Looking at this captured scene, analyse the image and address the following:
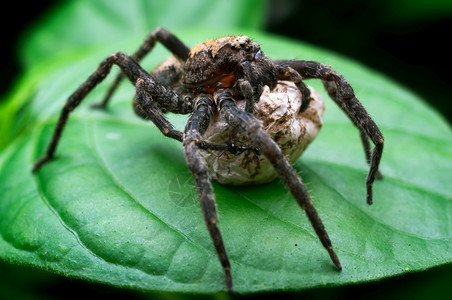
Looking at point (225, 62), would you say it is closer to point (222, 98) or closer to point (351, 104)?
point (222, 98)

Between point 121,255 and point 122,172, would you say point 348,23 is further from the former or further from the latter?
point 121,255

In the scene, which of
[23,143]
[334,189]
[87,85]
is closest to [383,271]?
[334,189]

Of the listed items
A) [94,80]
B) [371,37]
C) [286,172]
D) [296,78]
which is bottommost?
[371,37]

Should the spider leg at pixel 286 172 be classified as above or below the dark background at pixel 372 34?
above

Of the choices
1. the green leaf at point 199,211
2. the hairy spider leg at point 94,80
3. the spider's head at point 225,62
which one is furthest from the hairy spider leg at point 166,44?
the green leaf at point 199,211

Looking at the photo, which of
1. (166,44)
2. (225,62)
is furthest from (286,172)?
(166,44)

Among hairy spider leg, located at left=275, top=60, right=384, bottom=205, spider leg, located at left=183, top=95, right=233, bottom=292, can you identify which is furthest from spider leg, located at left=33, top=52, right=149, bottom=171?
hairy spider leg, located at left=275, top=60, right=384, bottom=205

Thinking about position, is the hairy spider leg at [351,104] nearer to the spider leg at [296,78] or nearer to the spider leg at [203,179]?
the spider leg at [296,78]
